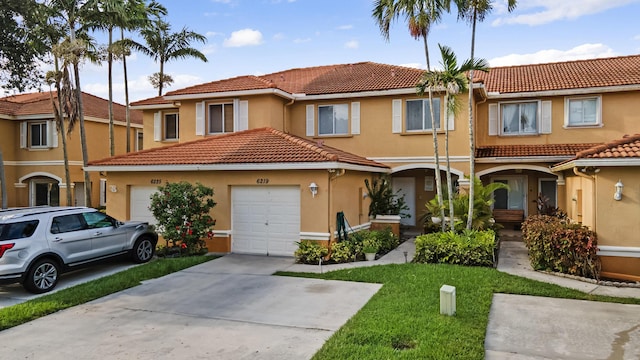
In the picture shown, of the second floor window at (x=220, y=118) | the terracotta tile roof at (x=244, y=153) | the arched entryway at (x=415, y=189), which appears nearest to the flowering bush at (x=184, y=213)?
the terracotta tile roof at (x=244, y=153)

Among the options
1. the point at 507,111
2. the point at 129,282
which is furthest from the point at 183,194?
the point at 507,111

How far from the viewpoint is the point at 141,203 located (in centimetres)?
1534

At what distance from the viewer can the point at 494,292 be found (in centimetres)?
932

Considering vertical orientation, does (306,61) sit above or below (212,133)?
above

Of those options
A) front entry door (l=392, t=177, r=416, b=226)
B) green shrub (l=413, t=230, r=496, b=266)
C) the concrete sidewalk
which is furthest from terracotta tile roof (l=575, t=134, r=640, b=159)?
front entry door (l=392, t=177, r=416, b=226)

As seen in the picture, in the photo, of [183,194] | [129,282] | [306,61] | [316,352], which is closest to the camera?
[316,352]

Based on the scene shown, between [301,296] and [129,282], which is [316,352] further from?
[129,282]

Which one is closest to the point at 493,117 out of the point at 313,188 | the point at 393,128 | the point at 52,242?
the point at 393,128

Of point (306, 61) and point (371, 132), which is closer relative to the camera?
point (371, 132)

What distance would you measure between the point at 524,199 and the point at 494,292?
11.2m

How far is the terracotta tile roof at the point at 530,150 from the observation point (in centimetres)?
1658

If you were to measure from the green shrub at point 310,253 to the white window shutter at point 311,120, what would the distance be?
7.11m

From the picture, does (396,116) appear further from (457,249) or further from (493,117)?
(457,249)

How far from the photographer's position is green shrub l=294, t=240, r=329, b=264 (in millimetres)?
12523
